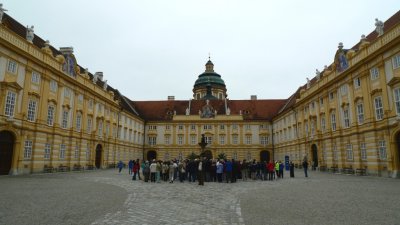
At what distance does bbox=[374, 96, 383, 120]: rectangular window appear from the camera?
76.7 ft

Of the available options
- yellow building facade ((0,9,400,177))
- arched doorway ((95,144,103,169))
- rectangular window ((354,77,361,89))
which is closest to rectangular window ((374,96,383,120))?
yellow building facade ((0,9,400,177))

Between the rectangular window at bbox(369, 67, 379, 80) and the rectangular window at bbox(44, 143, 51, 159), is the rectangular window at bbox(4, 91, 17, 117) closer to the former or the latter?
the rectangular window at bbox(44, 143, 51, 159)

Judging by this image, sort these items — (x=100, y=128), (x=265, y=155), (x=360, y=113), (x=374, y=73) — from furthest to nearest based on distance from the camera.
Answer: (x=265, y=155) < (x=100, y=128) < (x=360, y=113) < (x=374, y=73)

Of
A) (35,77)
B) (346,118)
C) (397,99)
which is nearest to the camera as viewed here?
(397,99)

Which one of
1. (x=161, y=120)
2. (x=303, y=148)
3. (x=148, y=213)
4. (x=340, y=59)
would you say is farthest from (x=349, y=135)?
(x=161, y=120)

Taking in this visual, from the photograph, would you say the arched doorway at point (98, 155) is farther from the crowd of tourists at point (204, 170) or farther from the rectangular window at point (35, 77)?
the crowd of tourists at point (204, 170)

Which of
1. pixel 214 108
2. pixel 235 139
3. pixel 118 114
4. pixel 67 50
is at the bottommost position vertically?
pixel 235 139

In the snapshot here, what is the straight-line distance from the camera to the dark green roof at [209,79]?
7221cm

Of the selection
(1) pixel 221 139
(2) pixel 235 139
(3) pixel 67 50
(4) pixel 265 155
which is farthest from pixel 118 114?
(4) pixel 265 155

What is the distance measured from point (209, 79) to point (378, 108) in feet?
168

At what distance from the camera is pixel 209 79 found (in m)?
72.6

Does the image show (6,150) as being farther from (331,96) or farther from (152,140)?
(152,140)

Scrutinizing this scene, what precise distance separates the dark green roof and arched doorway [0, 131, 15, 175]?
171ft

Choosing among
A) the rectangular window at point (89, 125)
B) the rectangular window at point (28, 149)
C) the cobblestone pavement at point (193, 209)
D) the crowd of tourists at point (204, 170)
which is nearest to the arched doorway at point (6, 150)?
the rectangular window at point (28, 149)
